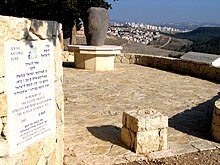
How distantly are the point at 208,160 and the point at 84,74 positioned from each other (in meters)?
6.62

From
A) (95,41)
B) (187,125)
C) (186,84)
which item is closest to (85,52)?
(95,41)

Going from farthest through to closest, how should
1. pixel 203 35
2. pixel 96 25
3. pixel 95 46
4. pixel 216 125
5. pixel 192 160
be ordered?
pixel 203 35, pixel 96 25, pixel 95 46, pixel 216 125, pixel 192 160

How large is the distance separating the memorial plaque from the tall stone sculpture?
25.7ft

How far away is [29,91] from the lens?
2.69 meters

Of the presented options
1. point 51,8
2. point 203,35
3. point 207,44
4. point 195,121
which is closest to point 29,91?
point 195,121

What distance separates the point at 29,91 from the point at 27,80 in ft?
0.33

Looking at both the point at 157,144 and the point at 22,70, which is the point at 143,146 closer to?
the point at 157,144

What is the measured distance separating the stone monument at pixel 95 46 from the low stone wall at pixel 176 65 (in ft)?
7.69

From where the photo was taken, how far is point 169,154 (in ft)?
12.7

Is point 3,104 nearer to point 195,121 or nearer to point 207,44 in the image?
point 195,121

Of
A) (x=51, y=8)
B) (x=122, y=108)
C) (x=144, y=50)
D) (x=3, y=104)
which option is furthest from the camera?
(x=144, y=50)

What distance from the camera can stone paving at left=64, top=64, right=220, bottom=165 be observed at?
12.9 feet

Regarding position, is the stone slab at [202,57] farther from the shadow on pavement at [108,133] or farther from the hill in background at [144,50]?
the shadow on pavement at [108,133]

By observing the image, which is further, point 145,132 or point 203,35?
point 203,35
